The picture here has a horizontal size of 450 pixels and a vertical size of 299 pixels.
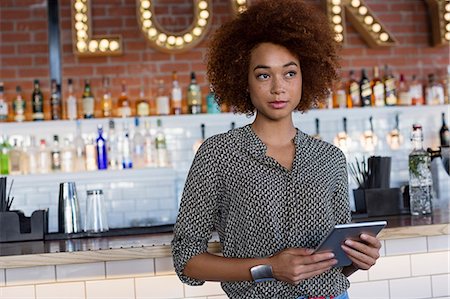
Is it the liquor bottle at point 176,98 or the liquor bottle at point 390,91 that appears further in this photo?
the liquor bottle at point 390,91

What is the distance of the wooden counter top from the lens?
257 cm

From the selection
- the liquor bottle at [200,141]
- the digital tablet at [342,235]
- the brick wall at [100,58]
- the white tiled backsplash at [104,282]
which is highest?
the brick wall at [100,58]

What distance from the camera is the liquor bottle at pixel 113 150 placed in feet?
16.4

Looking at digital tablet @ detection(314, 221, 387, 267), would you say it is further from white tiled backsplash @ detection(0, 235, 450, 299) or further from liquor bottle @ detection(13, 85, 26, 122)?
liquor bottle @ detection(13, 85, 26, 122)

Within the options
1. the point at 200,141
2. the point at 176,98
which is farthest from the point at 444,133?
the point at 176,98

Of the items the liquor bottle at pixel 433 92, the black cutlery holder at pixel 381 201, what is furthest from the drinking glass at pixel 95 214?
the liquor bottle at pixel 433 92

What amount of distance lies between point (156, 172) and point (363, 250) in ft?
10.7

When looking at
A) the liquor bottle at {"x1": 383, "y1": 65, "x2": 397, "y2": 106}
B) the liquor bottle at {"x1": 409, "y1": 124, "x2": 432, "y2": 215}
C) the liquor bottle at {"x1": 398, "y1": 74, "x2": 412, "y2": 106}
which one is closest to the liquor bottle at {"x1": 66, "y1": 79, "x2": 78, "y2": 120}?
the liquor bottle at {"x1": 383, "y1": 65, "x2": 397, "y2": 106}

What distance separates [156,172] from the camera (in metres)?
4.99

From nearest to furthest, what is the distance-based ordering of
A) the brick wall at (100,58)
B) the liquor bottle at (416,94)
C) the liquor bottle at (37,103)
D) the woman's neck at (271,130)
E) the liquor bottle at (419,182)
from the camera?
1. the woman's neck at (271,130)
2. the liquor bottle at (419,182)
3. the liquor bottle at (37,103)
4. the brick wall at (100,58)
5. the liquor bottle at (416,94)

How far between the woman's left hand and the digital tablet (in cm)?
1

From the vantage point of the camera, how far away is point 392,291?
9.32 ft

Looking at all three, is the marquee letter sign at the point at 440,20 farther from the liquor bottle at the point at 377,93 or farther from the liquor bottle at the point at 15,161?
the liquor bottle at the point at 15,161

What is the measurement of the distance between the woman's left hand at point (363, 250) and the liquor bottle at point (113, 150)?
333 cm
